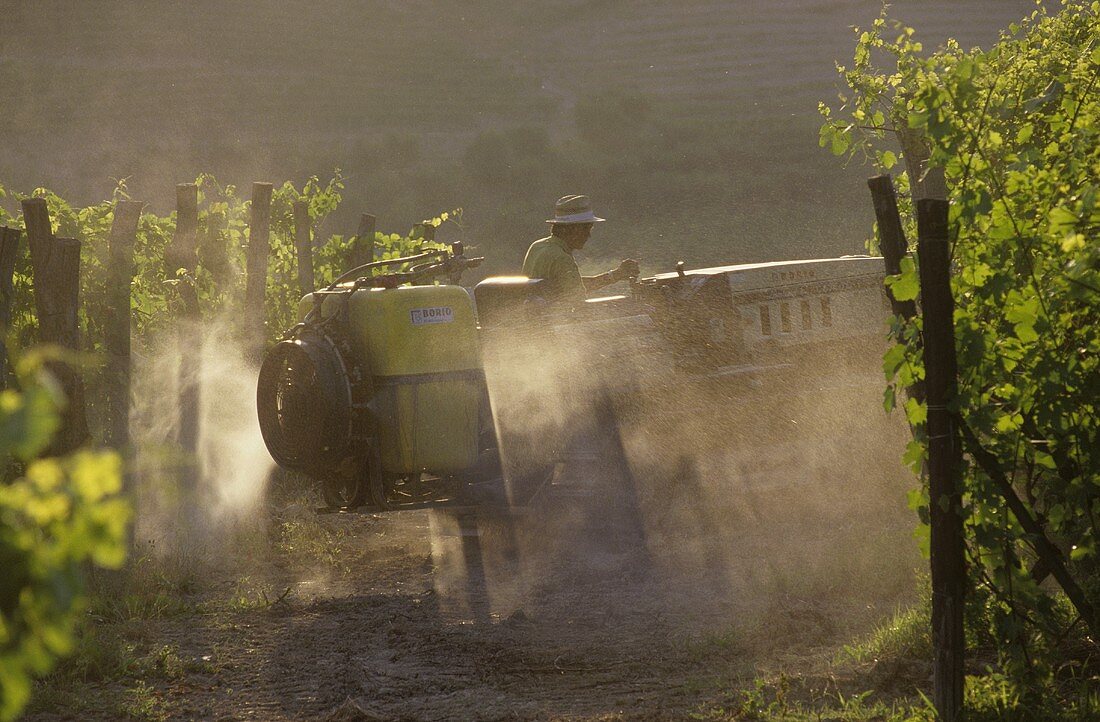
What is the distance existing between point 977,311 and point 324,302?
452cm

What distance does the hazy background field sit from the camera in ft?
131

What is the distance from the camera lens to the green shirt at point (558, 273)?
8.99 metres

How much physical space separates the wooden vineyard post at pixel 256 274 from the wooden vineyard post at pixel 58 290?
326 centimetres

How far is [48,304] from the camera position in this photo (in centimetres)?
707

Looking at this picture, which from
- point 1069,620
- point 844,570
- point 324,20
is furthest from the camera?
point 324,20

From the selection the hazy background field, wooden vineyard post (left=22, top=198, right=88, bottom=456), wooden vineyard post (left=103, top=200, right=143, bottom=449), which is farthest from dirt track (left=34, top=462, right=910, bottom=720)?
the hazy background field

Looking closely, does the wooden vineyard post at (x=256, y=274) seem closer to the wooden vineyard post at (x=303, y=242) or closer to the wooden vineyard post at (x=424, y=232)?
the wooden vineyard post at (x=303, y=242)

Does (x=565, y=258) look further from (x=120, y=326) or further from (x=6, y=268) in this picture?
(x=6, y=268)

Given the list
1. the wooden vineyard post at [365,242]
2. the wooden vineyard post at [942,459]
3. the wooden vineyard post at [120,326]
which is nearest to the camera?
the wooden vineyard post at [942,459]

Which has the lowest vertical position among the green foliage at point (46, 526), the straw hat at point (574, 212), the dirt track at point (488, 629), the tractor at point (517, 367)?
the dirt track at point (488, 629)

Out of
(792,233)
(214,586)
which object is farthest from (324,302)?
(792,233)

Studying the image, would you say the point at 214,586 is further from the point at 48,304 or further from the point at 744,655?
the point at 744,655

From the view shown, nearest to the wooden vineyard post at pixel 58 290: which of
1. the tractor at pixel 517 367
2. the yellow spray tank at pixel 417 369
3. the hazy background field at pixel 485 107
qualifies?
the tractor at pixel 517 367

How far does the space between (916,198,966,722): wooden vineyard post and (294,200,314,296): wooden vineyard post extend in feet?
28.7
